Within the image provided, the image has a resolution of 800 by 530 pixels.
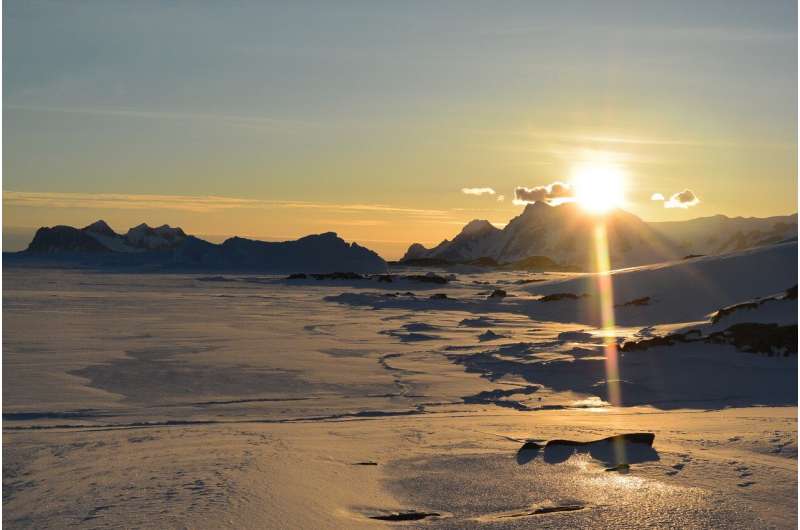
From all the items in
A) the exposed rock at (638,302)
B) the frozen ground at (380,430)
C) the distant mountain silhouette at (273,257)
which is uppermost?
the distant mountain silhouette at (273,257)

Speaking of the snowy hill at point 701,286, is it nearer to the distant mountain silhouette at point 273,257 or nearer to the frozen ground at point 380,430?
the frozen ground at point 380,430

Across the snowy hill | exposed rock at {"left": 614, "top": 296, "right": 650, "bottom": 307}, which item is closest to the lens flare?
the snowy hill

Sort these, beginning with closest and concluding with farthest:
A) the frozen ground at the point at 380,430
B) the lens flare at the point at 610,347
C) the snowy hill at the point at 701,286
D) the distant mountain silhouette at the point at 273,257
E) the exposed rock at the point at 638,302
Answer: the frozen ground at the point at 380,430 → the lens flare at the point at 610,347 → the snowy hill at the point at 701,286 → the exposed rock at the point at 638,302 → the distant mountain silhouette at the point at 273,257

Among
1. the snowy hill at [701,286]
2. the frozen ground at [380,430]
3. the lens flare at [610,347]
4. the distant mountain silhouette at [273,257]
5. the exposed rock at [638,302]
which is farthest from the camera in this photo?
the distant mountain silhouette at [273,257]

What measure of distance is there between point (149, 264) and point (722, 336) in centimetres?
9409

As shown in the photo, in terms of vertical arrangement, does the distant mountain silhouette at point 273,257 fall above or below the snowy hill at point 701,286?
above

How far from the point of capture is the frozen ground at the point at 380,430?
21.7ft

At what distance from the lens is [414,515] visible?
21.3 feet

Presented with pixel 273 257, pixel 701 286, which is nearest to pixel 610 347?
pixel 701 286

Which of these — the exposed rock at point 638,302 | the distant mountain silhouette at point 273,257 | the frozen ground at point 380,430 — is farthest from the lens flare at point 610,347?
the distant mountain silhouette at point 273,257

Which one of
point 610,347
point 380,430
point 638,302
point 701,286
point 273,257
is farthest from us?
point 273,257

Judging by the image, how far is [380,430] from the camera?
33.1ft

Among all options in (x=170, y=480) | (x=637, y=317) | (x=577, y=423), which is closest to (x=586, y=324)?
(x=637, y=317)

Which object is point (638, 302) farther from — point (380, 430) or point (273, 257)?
point (273, 257)
